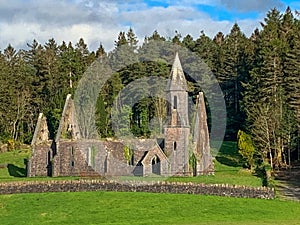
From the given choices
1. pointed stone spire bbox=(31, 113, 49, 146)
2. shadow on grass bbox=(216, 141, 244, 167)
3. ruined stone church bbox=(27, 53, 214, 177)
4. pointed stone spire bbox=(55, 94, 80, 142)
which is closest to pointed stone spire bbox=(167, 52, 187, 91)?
ruined stone church bbox=(27, 53, 214, 177)

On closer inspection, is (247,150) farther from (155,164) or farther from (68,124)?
(68,124)

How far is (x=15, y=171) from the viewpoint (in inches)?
2060

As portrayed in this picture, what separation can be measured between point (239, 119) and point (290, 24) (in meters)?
17.5

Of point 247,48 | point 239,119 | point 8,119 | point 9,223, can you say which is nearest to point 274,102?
point 239,119

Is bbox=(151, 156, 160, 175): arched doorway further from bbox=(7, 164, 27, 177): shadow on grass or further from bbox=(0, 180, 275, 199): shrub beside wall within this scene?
bbox=(7, 164, 27, 177): shadow on grass

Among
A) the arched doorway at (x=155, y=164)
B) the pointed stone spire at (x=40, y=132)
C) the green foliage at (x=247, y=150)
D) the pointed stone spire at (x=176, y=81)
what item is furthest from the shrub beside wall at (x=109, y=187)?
the green foliage at (x=247, y=150)

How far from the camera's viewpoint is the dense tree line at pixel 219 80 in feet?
185

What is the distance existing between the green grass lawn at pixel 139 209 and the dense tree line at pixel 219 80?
20.6 m

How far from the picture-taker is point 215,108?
7319cm

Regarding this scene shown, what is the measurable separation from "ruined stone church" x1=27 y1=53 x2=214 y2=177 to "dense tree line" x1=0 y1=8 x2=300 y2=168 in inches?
262

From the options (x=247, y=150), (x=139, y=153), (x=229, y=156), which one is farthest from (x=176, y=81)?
(x=229, y=156)

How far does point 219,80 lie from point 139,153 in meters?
31.2

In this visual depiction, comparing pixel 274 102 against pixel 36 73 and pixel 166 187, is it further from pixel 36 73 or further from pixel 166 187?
pixel 36 73

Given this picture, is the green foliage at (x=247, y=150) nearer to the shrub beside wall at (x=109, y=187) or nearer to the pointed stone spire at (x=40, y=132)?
the pointed stone spire at (x=40, y=132)
